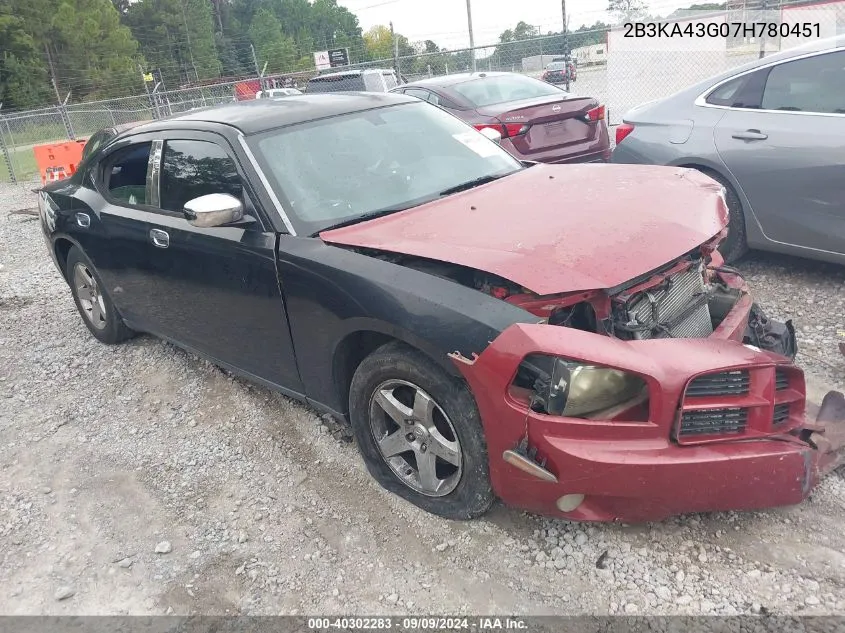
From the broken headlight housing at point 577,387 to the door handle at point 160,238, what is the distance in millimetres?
2328

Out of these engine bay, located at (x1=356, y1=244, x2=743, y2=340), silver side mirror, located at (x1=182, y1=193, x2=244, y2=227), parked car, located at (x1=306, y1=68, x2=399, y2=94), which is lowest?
engine bay, located at (x1=356, y1=244, x2=743, y2=340)

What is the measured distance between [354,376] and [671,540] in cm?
143

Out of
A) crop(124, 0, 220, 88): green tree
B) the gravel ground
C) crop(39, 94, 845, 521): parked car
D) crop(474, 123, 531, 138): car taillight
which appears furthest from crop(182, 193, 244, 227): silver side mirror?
crop(124, 0, 220, 88): green tree

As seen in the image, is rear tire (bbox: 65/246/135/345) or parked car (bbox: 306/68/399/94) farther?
parked car (bbox: 306/68/399/94)

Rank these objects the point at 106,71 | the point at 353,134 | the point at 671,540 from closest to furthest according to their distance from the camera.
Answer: the point at 671,540, the point at 353,134, the point at 106,71

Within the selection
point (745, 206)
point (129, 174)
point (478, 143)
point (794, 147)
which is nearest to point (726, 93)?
point (794, 147)

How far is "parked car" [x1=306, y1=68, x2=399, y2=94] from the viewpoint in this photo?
1323cm

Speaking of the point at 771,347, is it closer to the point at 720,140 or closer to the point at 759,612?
the point at 759,612

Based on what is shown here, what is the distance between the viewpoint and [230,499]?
3227mm

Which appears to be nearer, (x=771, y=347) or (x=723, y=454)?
(x=723, y=454)

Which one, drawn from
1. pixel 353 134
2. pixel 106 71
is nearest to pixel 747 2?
pixel 353 134

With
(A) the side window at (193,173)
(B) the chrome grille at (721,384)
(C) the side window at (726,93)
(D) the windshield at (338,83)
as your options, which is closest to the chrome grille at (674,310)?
(B) the chrome grille at (721,384)

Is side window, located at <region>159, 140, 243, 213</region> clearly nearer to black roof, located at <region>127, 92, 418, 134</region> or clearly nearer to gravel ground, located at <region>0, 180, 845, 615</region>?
black roof, located at <region>127, 92, 418, 134</region>

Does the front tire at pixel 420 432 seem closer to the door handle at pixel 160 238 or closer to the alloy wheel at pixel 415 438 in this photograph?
the alloy wheel at pixel 415 438
